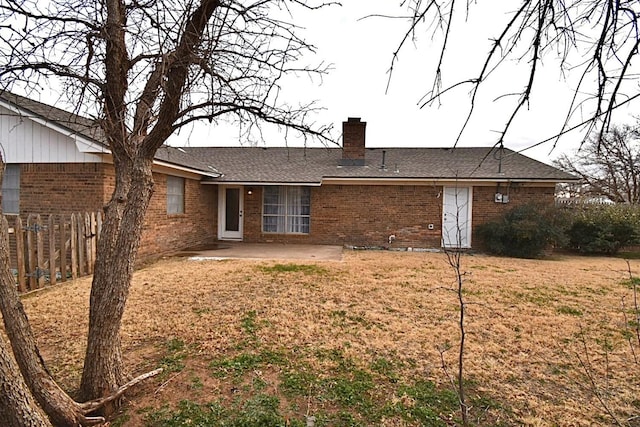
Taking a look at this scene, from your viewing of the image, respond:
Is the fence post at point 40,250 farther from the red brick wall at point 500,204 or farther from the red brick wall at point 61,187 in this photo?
the red brick wall at point 500,204

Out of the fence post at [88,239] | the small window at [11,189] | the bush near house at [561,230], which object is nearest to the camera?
the fence post at [88,239]

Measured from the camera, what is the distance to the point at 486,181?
40.5 ft

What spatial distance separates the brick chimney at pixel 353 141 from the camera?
1467 cm

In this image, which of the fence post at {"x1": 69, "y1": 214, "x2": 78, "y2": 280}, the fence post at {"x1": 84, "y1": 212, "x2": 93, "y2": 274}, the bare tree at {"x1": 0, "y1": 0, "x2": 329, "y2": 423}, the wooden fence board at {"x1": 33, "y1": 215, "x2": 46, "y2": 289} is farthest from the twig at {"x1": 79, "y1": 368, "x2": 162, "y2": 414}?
the fence post at {"x1": 84, "y1": 212, "x2": 93, "y2": 274}

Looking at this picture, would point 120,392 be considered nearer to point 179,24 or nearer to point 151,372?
point 151,372

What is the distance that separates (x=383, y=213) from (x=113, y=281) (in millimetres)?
11133

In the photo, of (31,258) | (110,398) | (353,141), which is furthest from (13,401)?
(353,141)

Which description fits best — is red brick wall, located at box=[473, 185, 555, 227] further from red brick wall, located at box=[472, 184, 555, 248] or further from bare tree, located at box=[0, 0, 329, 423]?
bare tree, located at box=[0, 0, 329, 423]

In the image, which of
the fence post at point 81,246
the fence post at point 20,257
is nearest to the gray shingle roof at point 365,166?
the fence post at point 81,246

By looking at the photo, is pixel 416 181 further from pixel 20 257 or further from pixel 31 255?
pixel 20 257

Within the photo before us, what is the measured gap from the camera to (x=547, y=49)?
158cm

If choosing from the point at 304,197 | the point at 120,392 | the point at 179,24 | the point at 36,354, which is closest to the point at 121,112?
the point at 179,24

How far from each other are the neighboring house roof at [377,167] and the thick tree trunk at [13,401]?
10.1 metres

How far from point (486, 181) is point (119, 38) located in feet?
39.4
